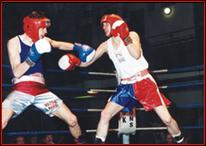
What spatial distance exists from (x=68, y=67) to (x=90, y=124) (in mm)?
5803

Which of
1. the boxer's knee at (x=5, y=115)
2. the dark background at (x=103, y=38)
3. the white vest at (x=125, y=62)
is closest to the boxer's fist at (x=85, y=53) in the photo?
the white vest at (x=125, y=62)

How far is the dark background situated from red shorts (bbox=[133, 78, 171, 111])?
405 centimetres

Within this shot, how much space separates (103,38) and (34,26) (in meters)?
8.37

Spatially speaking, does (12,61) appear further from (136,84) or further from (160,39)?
(160,39)

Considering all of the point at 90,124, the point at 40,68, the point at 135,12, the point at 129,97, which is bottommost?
the point at 90,124

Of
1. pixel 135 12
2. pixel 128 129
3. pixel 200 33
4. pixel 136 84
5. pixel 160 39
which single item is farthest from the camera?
pixel 135 12

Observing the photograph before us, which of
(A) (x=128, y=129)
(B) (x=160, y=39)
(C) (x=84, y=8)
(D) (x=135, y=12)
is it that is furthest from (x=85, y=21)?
(A) (x=128, y=129)

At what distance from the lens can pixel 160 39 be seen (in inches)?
407

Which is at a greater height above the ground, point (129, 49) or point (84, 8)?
point (84, 8)

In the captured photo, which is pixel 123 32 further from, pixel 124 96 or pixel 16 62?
pixel 16 62

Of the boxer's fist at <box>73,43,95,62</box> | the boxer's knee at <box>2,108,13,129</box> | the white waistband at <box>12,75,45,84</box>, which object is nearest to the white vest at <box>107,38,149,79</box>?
the boxer's fist at <box>73,43,95,62</box>

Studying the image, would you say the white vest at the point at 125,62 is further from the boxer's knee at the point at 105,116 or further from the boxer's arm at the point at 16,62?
the boxer's arm at the point at 16,62

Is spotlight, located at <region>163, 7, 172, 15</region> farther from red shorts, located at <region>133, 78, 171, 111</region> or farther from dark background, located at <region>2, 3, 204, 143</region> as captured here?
red shorts, located at <region>133, 78, 171, 111</region>

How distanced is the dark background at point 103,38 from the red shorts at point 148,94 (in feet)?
13.3
